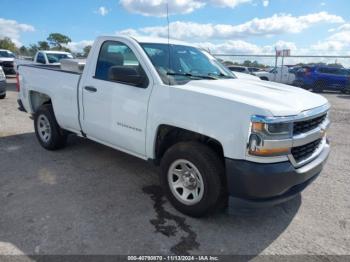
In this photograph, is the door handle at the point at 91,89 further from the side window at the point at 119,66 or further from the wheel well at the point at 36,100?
the wheel well at the point at 36,100

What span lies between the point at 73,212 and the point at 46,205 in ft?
1.28

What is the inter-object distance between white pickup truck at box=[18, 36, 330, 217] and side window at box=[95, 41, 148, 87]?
0.04ft

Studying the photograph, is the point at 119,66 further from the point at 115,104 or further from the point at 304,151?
the point at 304,151

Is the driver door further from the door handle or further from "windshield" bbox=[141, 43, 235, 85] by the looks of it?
"windshield" bbox=[141, 43, 235, 85]

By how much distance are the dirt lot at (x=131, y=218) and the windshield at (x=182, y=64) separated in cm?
151

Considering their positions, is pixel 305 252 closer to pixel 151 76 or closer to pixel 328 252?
pixel 328 252

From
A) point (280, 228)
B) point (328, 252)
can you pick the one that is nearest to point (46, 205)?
point (280, 228)

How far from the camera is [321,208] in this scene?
373 cm

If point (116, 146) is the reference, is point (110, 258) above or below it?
below

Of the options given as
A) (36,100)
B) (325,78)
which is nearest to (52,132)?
(36,100)

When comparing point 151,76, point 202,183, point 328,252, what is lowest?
point 328,252

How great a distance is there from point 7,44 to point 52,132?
68670 millimetres

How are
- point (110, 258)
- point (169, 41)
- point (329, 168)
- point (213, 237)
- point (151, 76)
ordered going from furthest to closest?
point (329, 168) < point (169, 41) < point (151, 76) < point (213, 237) < point (110, 258)

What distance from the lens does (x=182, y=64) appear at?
4.06 metres
